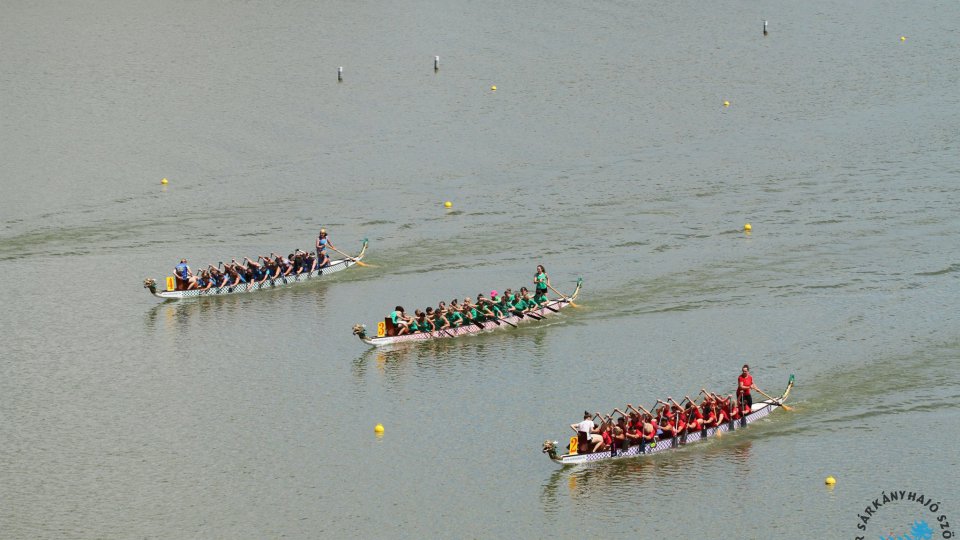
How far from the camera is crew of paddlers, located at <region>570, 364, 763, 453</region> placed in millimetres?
30734

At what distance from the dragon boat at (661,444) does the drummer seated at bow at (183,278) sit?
57.2 feet

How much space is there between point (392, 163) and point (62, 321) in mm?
21514

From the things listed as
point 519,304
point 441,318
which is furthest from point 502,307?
point 441,318

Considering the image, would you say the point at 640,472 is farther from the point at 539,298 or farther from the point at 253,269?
the point at 253,269

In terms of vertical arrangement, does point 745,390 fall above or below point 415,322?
below

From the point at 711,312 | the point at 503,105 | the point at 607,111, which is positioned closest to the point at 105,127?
the point at 503,105

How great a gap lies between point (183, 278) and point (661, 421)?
19373 millimetres

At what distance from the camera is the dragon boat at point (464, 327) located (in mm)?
39188

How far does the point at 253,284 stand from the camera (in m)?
45.0

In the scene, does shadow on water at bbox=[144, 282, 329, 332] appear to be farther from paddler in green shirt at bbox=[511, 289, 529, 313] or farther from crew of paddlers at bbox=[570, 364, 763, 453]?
crew of paddlers at bbox=[570, 364, 763, 453]

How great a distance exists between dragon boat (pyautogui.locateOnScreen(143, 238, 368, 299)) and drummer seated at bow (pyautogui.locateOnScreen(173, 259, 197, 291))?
109mm

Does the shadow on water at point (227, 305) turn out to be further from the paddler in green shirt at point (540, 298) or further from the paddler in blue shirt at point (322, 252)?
the paddler in green shirt at point (540, 298)

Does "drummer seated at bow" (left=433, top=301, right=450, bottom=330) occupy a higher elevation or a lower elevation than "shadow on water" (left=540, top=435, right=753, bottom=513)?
higher

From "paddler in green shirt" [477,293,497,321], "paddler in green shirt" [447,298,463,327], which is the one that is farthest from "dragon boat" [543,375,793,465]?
"paddler in green shirt" [477,293,497,321]
